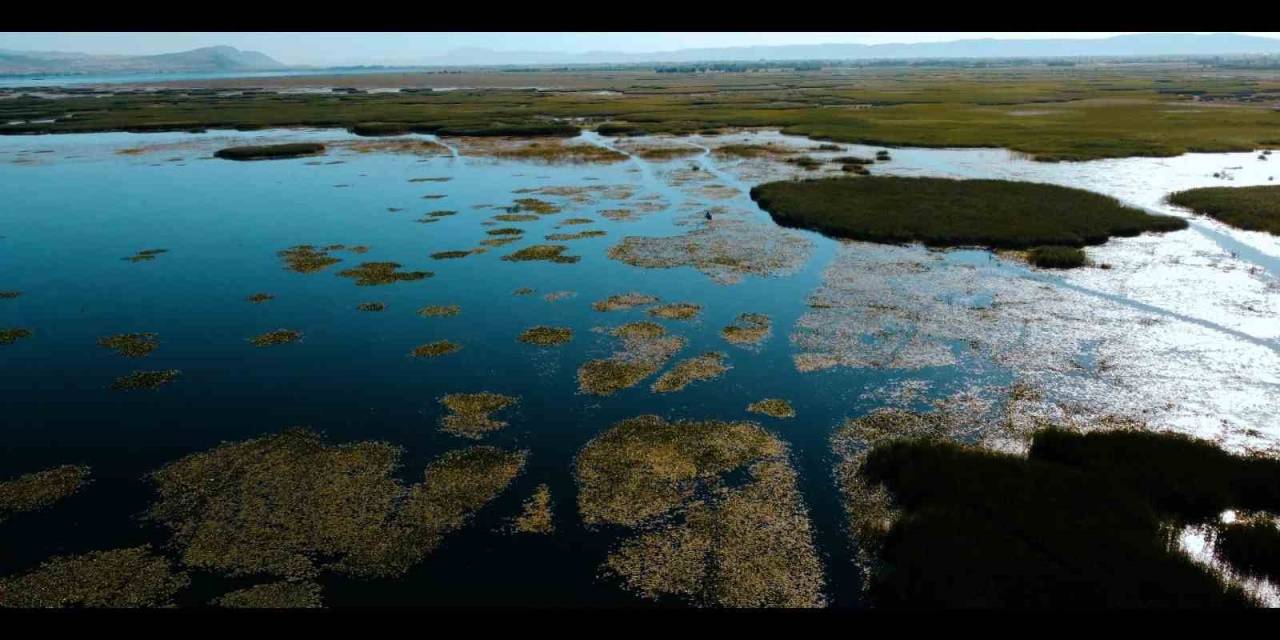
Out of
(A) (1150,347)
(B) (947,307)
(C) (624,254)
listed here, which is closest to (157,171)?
(C) (624,254)

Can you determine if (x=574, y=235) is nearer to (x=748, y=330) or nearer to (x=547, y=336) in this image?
(x=547, y=336)

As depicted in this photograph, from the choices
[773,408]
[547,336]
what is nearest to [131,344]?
[547,336]

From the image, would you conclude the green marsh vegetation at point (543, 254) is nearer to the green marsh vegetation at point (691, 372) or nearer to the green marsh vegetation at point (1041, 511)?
the green marsh vegetation at point (691, 372)

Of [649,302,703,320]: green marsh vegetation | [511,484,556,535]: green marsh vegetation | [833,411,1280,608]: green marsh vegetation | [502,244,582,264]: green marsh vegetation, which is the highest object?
[502,244,582,264]: green marsh vegetation

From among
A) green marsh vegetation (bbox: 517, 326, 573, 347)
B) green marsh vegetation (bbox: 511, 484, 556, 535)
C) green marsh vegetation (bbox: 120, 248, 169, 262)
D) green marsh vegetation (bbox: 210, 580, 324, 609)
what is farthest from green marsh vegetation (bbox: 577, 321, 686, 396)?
green marsh vegetation (bbox: 120, 248, 169, 262)

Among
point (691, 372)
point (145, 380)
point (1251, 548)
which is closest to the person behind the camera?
point (1251, 548)

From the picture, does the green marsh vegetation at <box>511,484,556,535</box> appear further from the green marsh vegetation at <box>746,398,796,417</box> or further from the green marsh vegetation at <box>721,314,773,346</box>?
the green marsh vegetation at <box>721,314,773,346</box>

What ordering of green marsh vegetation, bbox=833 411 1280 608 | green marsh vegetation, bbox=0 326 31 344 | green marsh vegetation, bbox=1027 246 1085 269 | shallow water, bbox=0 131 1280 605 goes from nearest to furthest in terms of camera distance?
green marsh vegetation, bbox=833 411 1280 608, shallow water, bbox=0 131 1280 605, green marsh vegetation, bbox=0 326 31 344, green marsh vegetation, bbox=1027 246 1085 269
